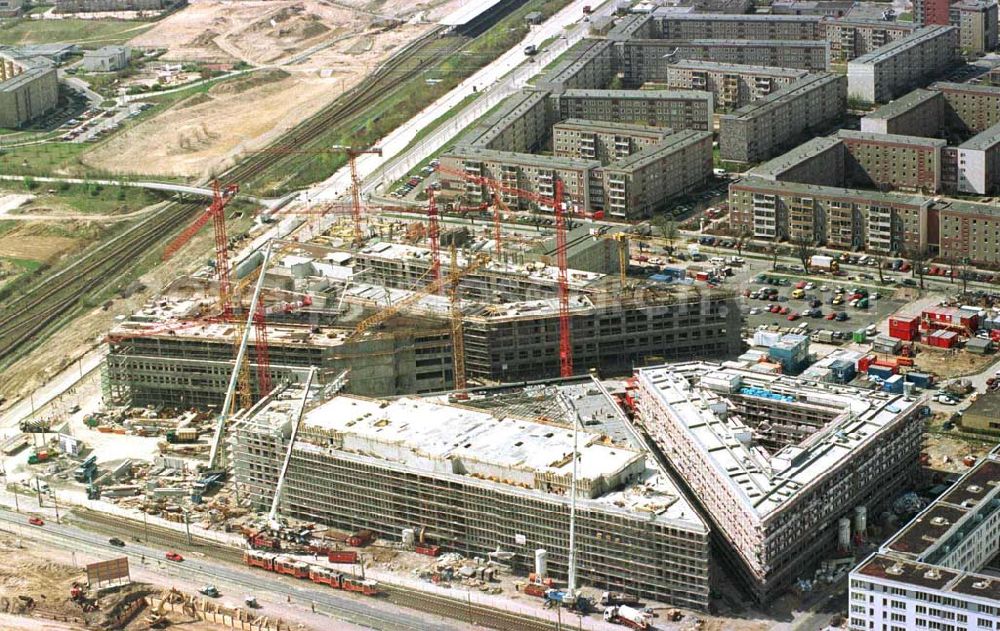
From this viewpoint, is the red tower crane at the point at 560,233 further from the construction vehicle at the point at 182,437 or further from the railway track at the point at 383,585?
the railway track at the point at 383,585

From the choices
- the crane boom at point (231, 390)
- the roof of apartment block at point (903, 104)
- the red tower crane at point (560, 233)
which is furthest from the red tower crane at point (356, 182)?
the roof of apartment block at point (903, 104)

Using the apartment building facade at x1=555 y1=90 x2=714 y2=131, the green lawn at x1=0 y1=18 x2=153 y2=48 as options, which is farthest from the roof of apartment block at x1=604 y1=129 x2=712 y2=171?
the green lawn at x1=0 y1=18 x2=153 y2=48

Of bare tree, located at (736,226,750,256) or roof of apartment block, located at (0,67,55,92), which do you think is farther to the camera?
roof of apartment block, located at (0,67,55,92)

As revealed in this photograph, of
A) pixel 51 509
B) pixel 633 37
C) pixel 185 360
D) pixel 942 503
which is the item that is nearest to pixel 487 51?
pixel 633 37

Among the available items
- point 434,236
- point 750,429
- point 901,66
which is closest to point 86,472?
point 434,236

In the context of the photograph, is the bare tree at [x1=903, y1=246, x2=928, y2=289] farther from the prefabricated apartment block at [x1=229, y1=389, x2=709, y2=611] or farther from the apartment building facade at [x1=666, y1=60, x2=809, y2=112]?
the prefabricated apartment block at [x1=229, y1=389, x2=709, y2=611]

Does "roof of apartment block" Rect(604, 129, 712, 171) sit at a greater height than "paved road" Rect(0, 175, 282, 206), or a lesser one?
greater

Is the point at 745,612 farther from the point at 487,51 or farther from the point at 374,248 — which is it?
the point at 487,51

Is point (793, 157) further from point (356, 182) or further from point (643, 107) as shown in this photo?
point (356, 182)
